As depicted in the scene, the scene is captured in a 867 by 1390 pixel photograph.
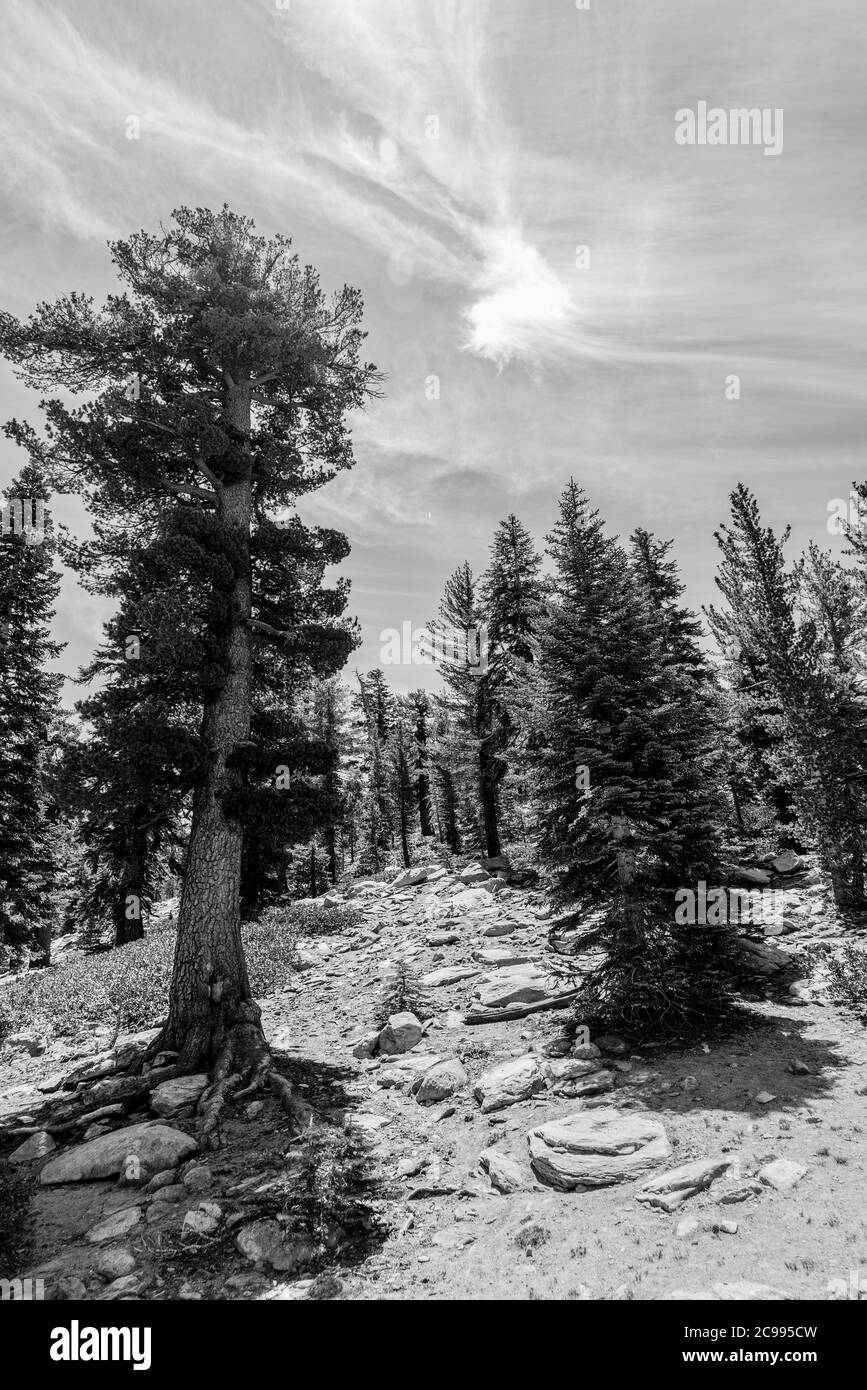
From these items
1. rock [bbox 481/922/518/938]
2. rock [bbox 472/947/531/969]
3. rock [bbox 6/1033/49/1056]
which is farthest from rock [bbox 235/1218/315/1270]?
rock [bbox 481/922/518/938]

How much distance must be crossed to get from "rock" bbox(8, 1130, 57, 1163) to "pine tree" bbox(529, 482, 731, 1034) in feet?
24.6

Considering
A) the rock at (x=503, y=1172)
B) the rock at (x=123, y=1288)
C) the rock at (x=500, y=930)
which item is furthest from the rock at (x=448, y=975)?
the rock at (x=123, y=1288)

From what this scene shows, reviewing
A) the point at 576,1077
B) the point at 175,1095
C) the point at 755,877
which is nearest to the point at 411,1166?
the point at 576,1077

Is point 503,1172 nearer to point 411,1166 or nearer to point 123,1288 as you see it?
point 411,1166

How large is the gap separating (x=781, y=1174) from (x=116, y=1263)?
5652mm

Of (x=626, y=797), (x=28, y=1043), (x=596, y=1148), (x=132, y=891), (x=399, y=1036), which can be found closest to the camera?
(x=596, y=1148)

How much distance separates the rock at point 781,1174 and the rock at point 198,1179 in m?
5.33

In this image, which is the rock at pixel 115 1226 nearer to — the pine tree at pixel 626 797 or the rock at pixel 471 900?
the pine tree at pixel 626 797

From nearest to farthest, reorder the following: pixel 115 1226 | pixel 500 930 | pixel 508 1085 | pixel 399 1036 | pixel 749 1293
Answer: pixel 749 1293, pixel 115 1226, pixel 508 1085, pixel 399 1036, pixel 500 930

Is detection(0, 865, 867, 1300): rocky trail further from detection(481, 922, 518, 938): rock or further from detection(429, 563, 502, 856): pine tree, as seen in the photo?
detection(429, 563, 502, 856): pine tree

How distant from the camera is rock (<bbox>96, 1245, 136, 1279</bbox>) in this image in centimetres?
466

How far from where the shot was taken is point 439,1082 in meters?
8.41
